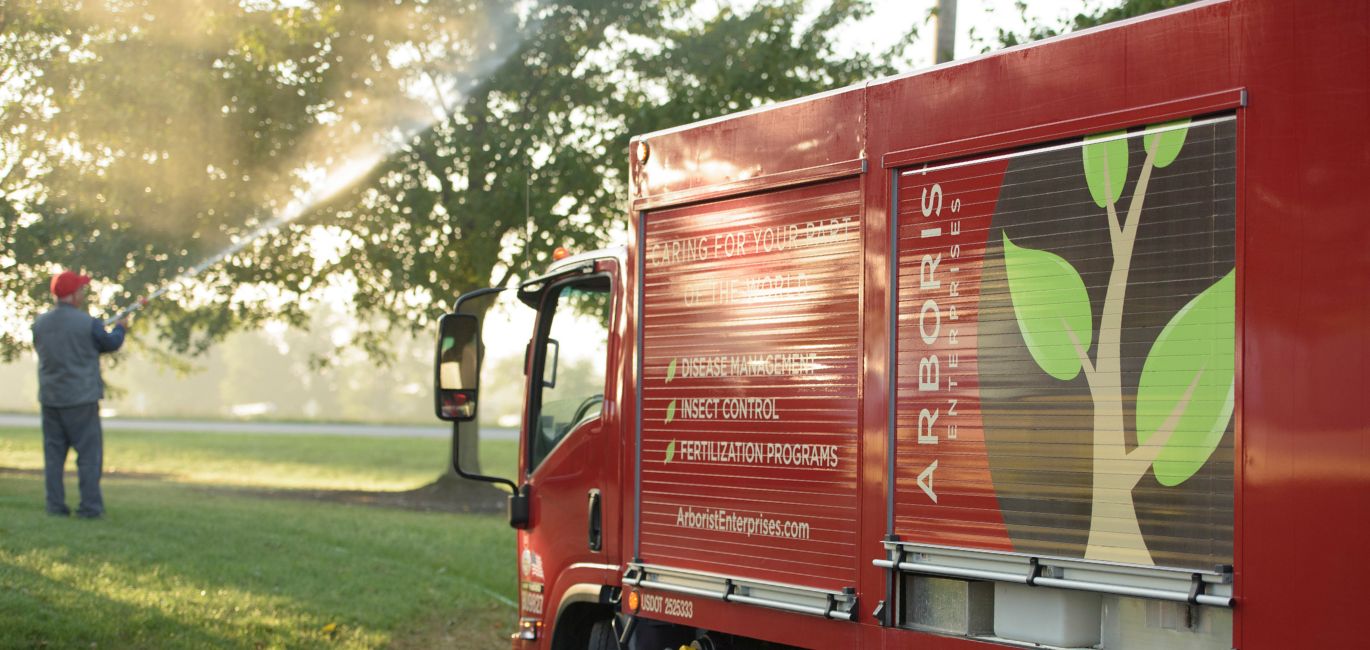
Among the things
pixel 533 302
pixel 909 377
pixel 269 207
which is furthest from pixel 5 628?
pixel 269 207

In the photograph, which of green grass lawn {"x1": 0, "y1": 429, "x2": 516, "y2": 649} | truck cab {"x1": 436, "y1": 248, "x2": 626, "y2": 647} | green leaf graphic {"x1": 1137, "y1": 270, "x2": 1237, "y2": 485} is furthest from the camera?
green grass lawn {"x1": 0, "y1": 429, "x2": 516, "y2": 649}

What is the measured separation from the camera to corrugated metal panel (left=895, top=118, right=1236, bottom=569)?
149 inches

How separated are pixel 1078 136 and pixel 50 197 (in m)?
17.0

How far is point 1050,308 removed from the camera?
164 inches

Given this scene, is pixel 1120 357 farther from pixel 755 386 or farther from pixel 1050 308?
pixel 755 386

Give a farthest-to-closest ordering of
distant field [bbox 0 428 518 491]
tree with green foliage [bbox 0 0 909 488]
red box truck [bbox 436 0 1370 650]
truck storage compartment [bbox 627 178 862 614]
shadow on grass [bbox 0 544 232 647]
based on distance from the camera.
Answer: distant field [bbox 0 428 518 491]
tree with green foliage [bbox 0 0 909 488]
shadow on grass [bbox 0 544 232 647]
truck storage compartment [bbox 627 178 862 614]
red box truck [bbox 436 0 1370 650]

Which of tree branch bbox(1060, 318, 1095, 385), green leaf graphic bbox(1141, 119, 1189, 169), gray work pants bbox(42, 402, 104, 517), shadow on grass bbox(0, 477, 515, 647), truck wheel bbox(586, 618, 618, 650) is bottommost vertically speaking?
shadow on grass bbox(0, 477, 515, 647)

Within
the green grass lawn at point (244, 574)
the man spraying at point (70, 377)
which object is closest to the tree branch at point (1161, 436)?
the green grass lawn at point (244, 574)

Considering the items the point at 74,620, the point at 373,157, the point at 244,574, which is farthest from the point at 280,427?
the point at 74,620

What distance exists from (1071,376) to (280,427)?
40222 mm

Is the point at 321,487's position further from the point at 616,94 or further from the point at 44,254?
the point at 616,94

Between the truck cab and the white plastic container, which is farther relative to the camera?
the truck cab

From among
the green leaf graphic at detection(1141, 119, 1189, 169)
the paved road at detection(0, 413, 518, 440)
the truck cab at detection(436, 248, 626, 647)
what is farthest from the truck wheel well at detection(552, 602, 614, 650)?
the paved road at detection(0, 413, 518, 440)

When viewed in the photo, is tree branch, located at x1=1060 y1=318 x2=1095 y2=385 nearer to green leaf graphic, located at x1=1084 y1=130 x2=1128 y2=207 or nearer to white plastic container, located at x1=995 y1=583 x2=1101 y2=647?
green leaf graphic, located at x1=1084 y1=130 x2=1128 y2=207
